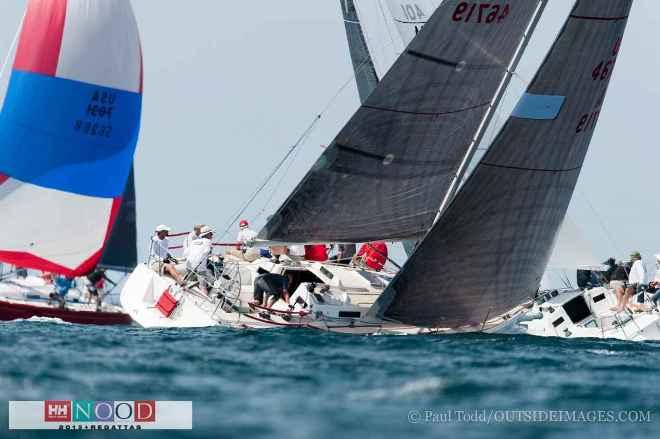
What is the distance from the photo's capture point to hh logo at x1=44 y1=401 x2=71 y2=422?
913 centimetres

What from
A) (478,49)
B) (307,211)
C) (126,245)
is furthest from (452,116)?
(126,245)

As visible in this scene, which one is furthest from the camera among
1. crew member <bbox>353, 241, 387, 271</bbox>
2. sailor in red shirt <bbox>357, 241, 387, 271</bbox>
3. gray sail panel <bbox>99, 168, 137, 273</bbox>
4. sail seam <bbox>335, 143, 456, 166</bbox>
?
gray sail panel <bbox>99, 168, 137, 273</bbox>

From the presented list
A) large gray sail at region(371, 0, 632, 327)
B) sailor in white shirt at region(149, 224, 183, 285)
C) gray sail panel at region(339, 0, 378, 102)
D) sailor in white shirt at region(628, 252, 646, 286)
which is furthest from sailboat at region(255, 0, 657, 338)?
gray sail panel at region(339, 0, 378, 102)

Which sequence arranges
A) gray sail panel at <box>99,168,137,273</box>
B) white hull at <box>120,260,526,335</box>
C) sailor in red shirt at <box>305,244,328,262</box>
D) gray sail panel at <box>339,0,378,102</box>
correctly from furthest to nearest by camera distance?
gray sail panel at <box>99,168,137,273</box>, gray sail panel at <box>339,0,378,102</box>, sailor in red shirt at <box>305,244,328,262</box>, white hull at <box>120,260,526,335</box>

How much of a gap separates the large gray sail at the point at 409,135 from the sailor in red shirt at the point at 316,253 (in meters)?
3.25

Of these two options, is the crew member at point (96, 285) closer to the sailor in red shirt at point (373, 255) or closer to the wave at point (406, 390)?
the sailor in red shirt at point (373, 255)

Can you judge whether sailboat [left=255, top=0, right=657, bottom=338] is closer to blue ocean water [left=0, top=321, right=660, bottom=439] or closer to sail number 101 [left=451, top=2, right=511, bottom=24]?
sail number 101 [left=451, top=2, right=511, bottom=24]

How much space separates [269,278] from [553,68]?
5.28m

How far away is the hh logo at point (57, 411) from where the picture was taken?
913cm

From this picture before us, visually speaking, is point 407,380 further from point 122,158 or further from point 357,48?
point 357,48

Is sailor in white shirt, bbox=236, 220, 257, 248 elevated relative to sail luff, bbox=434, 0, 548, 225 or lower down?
lower down

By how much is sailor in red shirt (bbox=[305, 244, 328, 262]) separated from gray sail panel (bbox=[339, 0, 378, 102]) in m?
4.54

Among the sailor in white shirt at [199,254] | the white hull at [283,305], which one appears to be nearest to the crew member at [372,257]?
the white hull at [283,305]

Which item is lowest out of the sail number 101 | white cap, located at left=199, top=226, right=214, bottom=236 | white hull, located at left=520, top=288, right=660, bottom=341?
white hull, located at left=520, top=288, right=660, bottom=341
